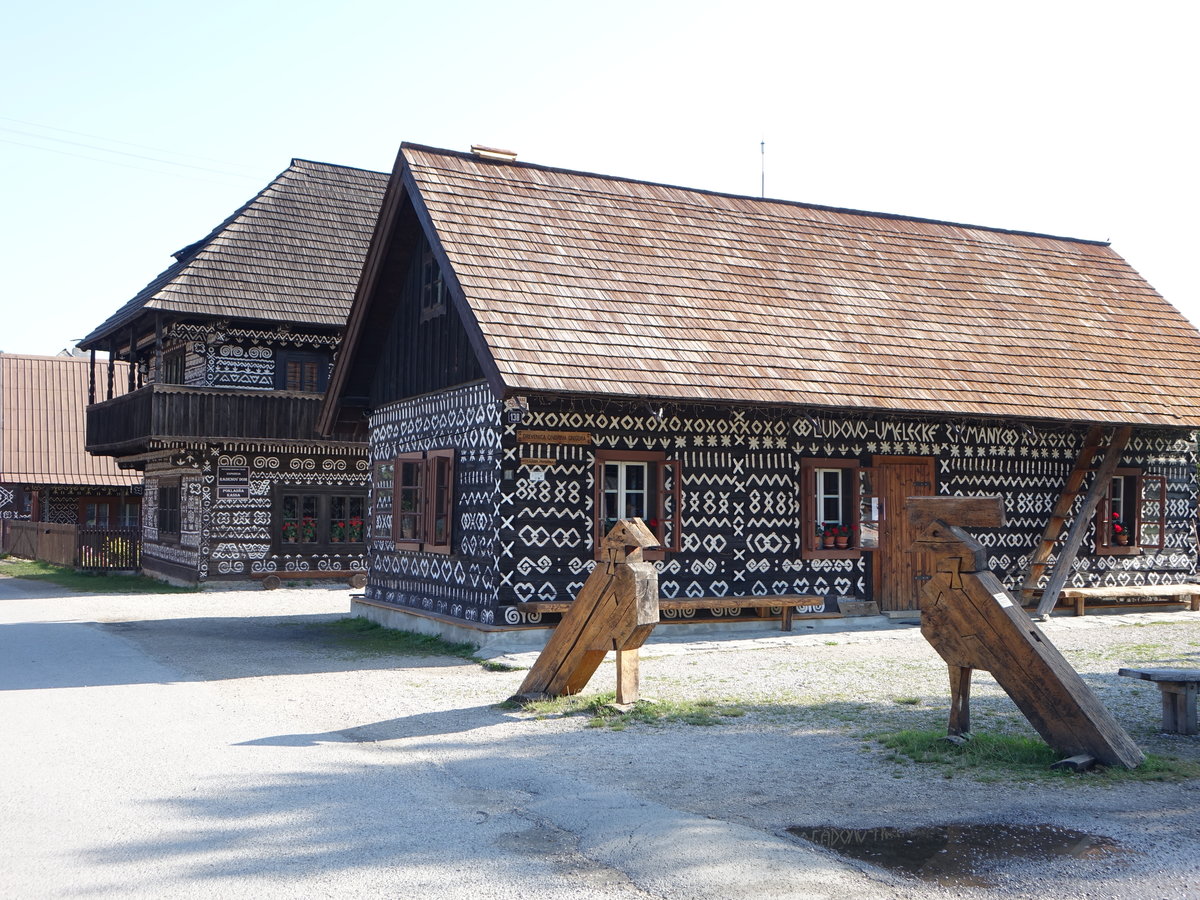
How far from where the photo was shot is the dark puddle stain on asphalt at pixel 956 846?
5.57 meters

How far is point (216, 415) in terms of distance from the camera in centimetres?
2400

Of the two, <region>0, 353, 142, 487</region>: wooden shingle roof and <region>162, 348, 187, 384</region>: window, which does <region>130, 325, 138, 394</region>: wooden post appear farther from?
<region>0, 353, 142, 487</region>: wooden shingle roof

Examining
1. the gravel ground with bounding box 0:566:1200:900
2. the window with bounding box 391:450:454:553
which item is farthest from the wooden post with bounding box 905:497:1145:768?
the window with bounding box 391:450:454:553

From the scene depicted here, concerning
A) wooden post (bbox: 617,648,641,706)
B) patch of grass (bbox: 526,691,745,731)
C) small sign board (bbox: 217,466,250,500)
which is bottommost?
patch of grass (bbox: 526,691,745,731)

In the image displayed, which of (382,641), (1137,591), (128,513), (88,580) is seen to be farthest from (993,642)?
(128,513)

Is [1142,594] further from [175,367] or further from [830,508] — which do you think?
[175,367]

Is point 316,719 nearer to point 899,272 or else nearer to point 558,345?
point 558,345

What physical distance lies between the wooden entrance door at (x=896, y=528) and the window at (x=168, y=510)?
16420 millimetres

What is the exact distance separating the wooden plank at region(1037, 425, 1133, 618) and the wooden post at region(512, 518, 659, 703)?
9.56 meters

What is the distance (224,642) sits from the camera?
612 inches

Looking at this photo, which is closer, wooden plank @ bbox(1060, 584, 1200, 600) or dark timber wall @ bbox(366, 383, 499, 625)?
dark timber wall @ bbox(366, 383, 499, 625)

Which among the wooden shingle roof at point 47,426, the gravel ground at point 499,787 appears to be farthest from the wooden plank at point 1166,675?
the wooden shingle roof at point 47,426

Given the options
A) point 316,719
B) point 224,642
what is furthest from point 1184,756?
point 224,642

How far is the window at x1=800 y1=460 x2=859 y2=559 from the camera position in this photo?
16203 mm
